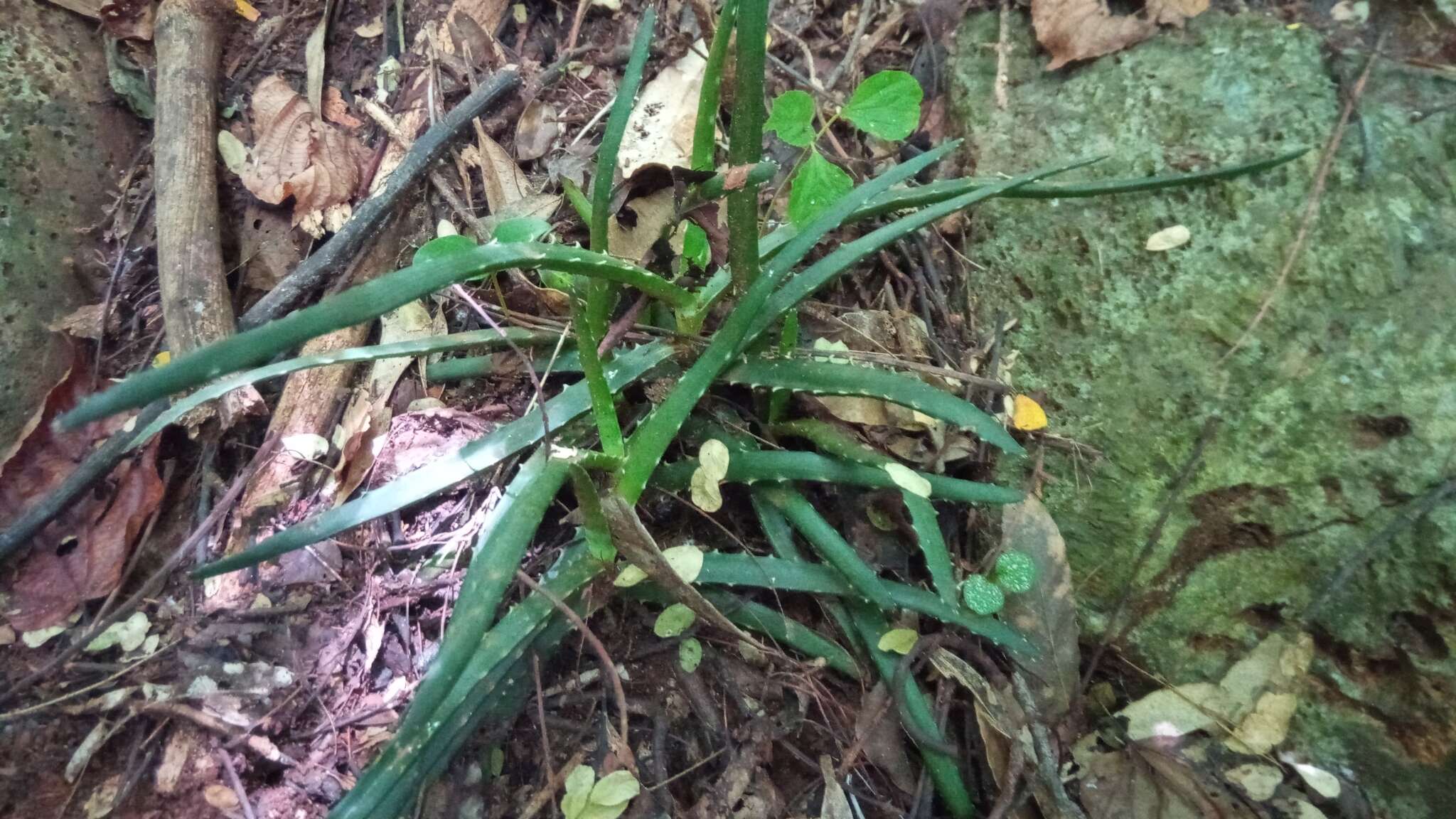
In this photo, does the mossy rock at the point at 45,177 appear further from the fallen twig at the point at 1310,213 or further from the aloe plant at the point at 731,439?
the fallen twig at the point at 1310,213

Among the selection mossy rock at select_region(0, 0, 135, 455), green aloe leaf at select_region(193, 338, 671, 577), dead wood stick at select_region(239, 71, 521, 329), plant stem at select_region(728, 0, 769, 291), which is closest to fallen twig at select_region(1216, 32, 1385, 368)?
plant stem at select_region(728, 0, 769, 291)

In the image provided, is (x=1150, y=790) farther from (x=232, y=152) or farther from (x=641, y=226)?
(x=232, y=152)

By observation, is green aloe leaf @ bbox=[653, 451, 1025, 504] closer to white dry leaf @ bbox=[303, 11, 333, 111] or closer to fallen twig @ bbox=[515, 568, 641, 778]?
fallen twig @ bbox=[515, 568, 641, 778]

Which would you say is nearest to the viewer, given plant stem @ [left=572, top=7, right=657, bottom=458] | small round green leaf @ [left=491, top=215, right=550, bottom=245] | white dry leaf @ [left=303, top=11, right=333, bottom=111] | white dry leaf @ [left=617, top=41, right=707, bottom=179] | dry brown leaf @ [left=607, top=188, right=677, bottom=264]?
plant stem @ [left=572, top=7, right=657, bottom=458]

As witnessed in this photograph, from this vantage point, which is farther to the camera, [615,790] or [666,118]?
[666,118]

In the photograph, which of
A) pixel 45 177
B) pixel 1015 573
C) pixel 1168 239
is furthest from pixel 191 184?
pixel 1168 239

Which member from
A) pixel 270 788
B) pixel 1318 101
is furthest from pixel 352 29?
pixel 1318 101

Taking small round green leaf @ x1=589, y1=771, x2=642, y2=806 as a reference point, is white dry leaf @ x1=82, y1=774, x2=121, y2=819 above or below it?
above
